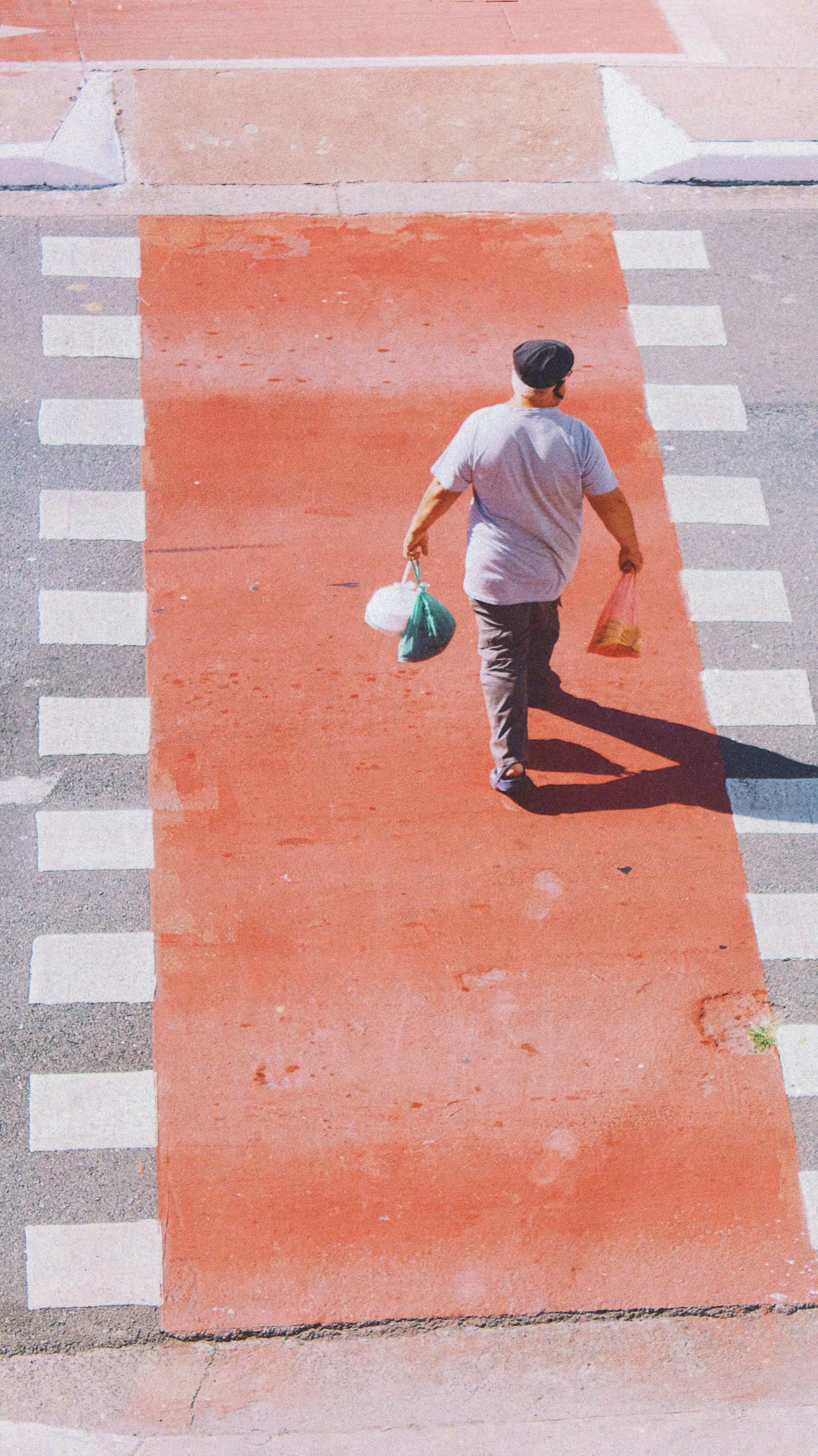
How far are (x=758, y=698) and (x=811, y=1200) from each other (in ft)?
8.35

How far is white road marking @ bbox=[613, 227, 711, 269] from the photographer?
349 inches

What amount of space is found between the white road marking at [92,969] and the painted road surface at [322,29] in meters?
7.05

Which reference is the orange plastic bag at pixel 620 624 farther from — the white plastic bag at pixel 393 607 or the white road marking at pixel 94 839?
the white road marking at pixel 94 839

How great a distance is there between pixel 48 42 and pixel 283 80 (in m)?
1.85

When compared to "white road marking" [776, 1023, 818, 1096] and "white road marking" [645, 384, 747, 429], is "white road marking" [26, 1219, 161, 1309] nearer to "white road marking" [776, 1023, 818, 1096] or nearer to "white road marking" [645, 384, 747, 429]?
"white road marking" [776, 1023, 818, 1096]

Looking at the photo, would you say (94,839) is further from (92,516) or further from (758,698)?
(758,698)

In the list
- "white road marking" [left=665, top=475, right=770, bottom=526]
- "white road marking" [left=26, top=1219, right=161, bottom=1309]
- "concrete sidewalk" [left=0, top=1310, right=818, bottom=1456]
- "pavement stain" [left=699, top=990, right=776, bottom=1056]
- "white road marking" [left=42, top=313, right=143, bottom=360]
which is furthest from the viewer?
"white road marking" [left=42, top=313, right=143, bottom=360]

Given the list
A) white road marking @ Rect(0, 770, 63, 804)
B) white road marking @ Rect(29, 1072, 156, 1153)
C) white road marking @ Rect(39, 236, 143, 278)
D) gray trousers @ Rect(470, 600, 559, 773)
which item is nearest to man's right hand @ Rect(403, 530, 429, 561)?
gray trousers @ Rect(470, 600, 559, 773)

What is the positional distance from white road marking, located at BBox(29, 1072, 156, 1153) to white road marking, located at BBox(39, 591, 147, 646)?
233 cm

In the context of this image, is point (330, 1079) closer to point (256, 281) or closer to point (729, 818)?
point (729, 818)

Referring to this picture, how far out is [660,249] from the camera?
8945 millimetres

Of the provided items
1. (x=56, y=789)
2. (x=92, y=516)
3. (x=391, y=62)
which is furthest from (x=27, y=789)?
(x=391, y=62)

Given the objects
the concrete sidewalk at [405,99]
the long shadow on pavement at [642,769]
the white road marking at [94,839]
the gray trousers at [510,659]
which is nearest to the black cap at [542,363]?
the gray trousers at [510,659]

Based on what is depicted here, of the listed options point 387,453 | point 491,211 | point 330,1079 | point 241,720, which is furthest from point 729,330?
point 330,1079
